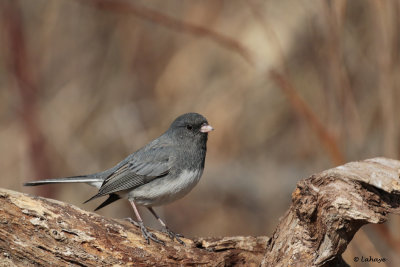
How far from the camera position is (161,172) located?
10.6 feet

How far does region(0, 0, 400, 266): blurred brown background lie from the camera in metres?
4.92

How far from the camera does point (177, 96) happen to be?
17.4 feet

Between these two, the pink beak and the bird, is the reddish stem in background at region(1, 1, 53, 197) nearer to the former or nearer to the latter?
the bird

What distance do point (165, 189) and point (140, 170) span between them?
267 millimetres

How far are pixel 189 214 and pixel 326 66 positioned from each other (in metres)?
2.74

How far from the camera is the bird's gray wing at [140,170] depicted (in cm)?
322

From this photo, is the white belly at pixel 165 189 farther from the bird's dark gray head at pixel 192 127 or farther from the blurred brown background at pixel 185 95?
the blurred brown background at pixel 185 95

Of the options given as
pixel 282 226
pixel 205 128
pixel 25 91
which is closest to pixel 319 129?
pixel 282 226

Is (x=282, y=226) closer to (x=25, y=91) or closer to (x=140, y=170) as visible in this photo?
(x=140, y=170)

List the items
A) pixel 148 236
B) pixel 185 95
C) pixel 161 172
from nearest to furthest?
pixel 148 236
pixel 161 172
pixel 185 95

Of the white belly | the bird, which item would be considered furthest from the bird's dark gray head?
the white belly

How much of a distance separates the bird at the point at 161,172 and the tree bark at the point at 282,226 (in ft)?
2.07

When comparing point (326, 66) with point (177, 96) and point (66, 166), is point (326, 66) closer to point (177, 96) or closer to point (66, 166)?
point (177, 96)

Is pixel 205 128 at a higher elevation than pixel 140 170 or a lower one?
higher
